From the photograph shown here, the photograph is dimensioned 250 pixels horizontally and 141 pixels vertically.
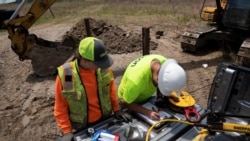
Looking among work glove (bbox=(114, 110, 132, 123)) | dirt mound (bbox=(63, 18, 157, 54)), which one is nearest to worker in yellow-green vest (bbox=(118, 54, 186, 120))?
work glove (bbox=(114, 110, 132, 123))

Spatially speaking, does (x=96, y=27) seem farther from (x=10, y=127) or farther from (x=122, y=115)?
(x=122, y=115)

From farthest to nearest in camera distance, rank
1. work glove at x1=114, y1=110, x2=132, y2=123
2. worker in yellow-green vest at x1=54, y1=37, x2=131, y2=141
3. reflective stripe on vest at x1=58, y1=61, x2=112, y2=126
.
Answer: reflective stripe on vest at x1=58, y1=61, x2=112, y2=126, worker in yellow-green vest at x1=54, y1=37, x2=131, y2=141, work glove at x1=114, y1=110, x2=132, y2=123

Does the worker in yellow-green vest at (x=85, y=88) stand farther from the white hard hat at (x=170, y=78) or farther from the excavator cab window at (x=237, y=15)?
the excavator cab window at (x=237, y=15)

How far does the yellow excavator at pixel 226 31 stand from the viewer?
759cm

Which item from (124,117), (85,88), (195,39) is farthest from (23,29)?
(124,117)

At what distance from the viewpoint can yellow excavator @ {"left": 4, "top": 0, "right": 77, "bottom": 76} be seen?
7301 millimetres

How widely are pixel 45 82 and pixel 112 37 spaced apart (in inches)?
127

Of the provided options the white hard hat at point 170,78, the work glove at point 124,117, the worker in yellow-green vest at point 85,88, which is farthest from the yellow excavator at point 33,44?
the white hard hat at point 170,78

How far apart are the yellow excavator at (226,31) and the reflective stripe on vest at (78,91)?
5.07 meters

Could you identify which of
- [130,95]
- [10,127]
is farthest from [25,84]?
[130,95]

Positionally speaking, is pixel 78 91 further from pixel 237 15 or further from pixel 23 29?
pixel 237 15

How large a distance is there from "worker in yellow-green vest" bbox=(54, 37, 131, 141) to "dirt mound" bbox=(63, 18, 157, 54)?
583 cm

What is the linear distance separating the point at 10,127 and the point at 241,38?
6364 mm

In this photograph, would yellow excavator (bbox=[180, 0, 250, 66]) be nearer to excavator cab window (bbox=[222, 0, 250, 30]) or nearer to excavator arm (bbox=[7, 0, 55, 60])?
excavator cab window (bbox=[222, 0, 250, 30])
